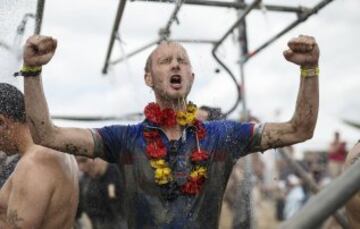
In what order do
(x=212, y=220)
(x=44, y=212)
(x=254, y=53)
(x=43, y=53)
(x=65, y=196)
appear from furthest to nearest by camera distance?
(x=254, y=53)
(x=65, y=196)
(x=44, y=212)
(x=212, y=220)
(x=43, y=53)

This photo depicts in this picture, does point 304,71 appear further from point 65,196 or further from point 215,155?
point 65,196

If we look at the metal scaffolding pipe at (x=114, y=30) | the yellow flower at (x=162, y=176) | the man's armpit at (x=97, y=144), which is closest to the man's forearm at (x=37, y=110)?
the man's armpit at (x=97, y=144)

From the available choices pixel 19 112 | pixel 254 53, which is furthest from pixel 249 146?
pixel 254 53

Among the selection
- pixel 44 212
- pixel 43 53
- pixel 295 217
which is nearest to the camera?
pixel 295 217

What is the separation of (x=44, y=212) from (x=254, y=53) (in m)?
2.86

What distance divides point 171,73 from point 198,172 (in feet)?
1.76

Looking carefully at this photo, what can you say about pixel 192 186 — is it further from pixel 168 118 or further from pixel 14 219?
pixel 14 219

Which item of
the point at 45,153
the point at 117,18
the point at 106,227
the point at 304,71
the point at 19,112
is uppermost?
the point at 117,18

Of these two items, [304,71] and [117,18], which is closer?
[304,71]

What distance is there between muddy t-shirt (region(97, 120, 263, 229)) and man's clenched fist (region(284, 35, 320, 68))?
0.44 meters

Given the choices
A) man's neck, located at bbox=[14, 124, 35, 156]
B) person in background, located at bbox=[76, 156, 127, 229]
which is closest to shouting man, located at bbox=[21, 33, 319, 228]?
man's neck, located at bbox=[14, 124, 35, 156]

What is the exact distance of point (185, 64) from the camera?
3041 mm

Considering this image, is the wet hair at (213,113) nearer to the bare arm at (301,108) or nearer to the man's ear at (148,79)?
the man's ear at (148,79)

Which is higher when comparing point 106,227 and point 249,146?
point 249,146
